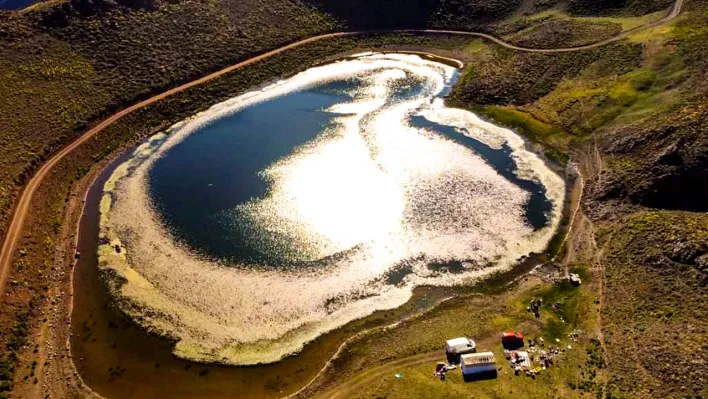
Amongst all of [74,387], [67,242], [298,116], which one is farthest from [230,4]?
[74,387]

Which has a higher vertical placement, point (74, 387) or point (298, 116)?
point (298, 116)

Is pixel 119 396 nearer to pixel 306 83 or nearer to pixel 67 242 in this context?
pixel 67 242

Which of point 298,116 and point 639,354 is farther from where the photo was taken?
point 298,116

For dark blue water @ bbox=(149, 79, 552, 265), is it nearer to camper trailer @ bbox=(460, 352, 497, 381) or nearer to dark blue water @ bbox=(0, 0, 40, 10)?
camper trailer @ bbox=(460, 352, 497, 381)

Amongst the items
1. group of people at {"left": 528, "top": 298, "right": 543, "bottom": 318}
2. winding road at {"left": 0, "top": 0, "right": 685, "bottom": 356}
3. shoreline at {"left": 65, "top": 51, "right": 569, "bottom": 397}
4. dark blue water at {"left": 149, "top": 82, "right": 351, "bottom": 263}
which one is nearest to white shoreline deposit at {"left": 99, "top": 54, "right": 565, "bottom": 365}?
shoreline at {"left": 65, "top": 51, "right": 569, "bottom": 397}

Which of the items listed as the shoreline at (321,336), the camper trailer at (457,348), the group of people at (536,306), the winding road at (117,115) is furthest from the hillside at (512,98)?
the camper trailer at (457,348)

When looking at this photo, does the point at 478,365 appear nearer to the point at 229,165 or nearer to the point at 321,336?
the point at 321,336
